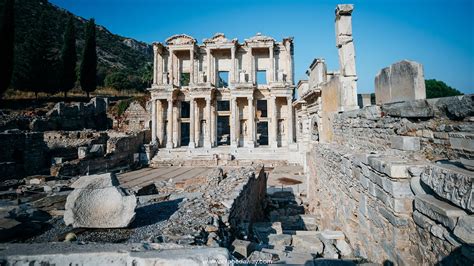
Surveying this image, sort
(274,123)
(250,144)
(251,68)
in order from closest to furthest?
(250,144) → (274,123) → (251,68)

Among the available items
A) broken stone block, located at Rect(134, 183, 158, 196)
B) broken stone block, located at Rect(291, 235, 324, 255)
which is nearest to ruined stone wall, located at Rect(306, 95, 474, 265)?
broken stone block, located at Rect(291, 235, 324, 255)

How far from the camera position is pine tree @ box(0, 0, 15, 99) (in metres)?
27.9

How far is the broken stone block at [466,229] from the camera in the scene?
218 cm

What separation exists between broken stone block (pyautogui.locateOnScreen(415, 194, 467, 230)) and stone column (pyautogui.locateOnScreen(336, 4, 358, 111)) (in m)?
4.93

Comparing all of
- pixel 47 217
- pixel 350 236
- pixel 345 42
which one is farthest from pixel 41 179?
pixel 345 42

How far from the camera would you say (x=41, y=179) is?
1262cm

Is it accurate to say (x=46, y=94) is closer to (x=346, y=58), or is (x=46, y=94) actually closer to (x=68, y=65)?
(x=68, y=65)

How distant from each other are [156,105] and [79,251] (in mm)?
25742

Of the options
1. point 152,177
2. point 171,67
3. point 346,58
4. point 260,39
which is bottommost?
point 152,177

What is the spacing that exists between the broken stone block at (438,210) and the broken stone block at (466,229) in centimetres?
7

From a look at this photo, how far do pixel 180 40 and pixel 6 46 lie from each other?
21.3 m

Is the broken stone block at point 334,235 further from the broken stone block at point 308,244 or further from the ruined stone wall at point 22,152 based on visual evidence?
the ruined stone wall at point 22,152

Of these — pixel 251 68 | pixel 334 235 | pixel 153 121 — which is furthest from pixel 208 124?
pixel 334 235

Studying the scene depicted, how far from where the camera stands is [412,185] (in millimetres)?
3357
